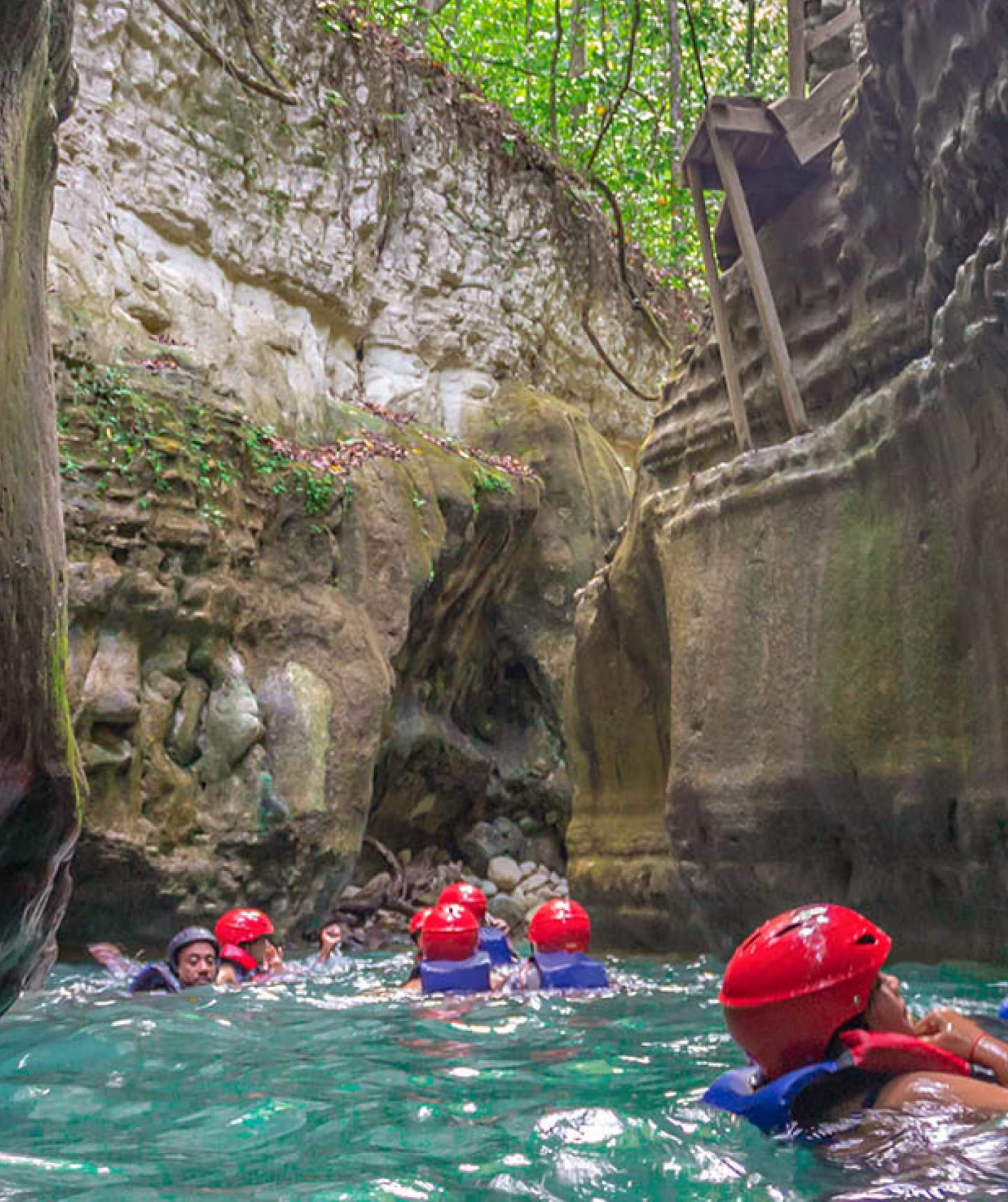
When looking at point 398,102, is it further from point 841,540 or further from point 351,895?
point 841,540

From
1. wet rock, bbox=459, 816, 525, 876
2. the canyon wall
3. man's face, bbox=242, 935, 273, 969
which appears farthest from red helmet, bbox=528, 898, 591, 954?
wet rock, bbox=459, 816, 525, 876

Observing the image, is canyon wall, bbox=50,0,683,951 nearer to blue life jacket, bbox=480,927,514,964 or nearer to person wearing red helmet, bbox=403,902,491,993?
blue life jacket, bbox=480,927,514,964

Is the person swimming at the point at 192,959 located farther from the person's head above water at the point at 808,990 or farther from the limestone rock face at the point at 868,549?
the person's head above water at the point at 808,990

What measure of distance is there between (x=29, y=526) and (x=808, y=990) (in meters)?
2.34

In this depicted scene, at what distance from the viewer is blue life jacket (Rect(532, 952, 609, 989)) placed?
755cm

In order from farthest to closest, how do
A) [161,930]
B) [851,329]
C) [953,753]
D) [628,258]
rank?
[628,258] < [161,930] < [851,329] < [953,753]

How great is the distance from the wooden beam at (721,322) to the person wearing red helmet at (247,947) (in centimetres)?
534

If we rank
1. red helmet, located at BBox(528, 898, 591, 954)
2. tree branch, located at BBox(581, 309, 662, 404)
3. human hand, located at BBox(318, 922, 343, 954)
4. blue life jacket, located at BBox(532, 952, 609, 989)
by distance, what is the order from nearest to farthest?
blue life jacket, located at BBox(532, 952, 609, 989) → red helmet, located at BBox(528, 898, 591, 954) → tree branch, located at BBox(581, 309, 662, 404) → human hand, located at BBox(318, 922, 343, 954)

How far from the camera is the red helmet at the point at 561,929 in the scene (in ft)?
25.8

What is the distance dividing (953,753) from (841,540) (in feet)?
4.60

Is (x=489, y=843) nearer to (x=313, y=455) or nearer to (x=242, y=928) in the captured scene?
(x=313, y=455)

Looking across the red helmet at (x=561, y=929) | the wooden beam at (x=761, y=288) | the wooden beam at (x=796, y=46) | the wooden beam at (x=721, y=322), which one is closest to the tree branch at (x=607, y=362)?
the wooden beam at (x=721, y=322)

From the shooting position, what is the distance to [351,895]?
16312mm

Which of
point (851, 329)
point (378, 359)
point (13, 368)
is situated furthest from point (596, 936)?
point (378, 359)
